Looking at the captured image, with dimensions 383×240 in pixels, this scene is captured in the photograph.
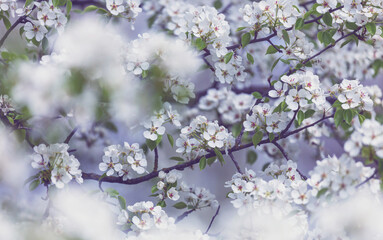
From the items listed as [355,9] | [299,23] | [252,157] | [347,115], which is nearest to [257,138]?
[347,115]

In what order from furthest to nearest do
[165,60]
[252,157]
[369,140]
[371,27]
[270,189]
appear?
[252,157] → [165,60] → [371,27] → [270,189] → [369,140]

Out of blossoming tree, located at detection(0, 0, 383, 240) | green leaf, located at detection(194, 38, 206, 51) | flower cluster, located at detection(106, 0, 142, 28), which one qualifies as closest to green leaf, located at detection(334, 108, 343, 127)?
blossoming tree, located at detection(0, 0, 383, 240)

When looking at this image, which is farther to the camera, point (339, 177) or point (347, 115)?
point (347, 115)

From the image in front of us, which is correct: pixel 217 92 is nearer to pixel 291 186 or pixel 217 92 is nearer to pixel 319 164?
pixel 291 186

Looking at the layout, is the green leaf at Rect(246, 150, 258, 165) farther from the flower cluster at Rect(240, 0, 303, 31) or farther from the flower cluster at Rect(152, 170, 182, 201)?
the flower cluster at Rect(240, 0, 303, 31)

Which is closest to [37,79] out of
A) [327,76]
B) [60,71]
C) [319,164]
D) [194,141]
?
[60,71]

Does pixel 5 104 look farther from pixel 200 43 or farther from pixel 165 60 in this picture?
pixel 200 43
